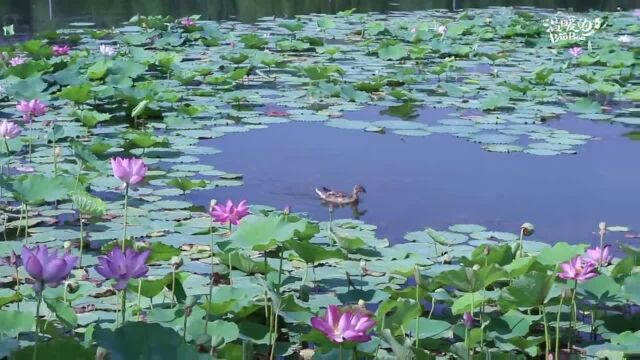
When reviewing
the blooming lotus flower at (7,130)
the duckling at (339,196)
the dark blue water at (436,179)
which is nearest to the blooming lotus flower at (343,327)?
Answer: the dark blue water at (436,179)

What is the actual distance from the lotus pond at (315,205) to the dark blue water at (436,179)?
0.05ft

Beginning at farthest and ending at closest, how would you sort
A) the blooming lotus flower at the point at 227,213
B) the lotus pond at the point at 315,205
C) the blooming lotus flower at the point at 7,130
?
1. the blooming lotus flower at the point at 7,130
2. the blooming lotus flower at the point at 227,213
3. the lotus pond at the point at 315,205

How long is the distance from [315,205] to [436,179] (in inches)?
24.8

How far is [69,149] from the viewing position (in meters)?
3.70

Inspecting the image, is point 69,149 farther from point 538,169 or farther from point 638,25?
point 638,25

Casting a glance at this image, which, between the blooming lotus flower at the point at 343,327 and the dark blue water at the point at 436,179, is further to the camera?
the dark blue water at the point at 436,179

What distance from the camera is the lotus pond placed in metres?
1.84

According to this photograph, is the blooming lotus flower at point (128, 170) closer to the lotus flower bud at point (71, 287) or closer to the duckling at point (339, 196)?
the lotus flower bud at point (71, 287)

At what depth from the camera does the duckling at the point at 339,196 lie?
3.10m

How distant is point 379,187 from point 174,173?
750 millimetres

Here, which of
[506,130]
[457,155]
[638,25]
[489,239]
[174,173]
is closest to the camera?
[489,239]

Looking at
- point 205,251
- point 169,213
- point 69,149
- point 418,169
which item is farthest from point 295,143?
point 205,251

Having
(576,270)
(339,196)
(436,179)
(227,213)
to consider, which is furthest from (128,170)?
(436,179)

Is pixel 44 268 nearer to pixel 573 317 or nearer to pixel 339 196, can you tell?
pixel 573 317
